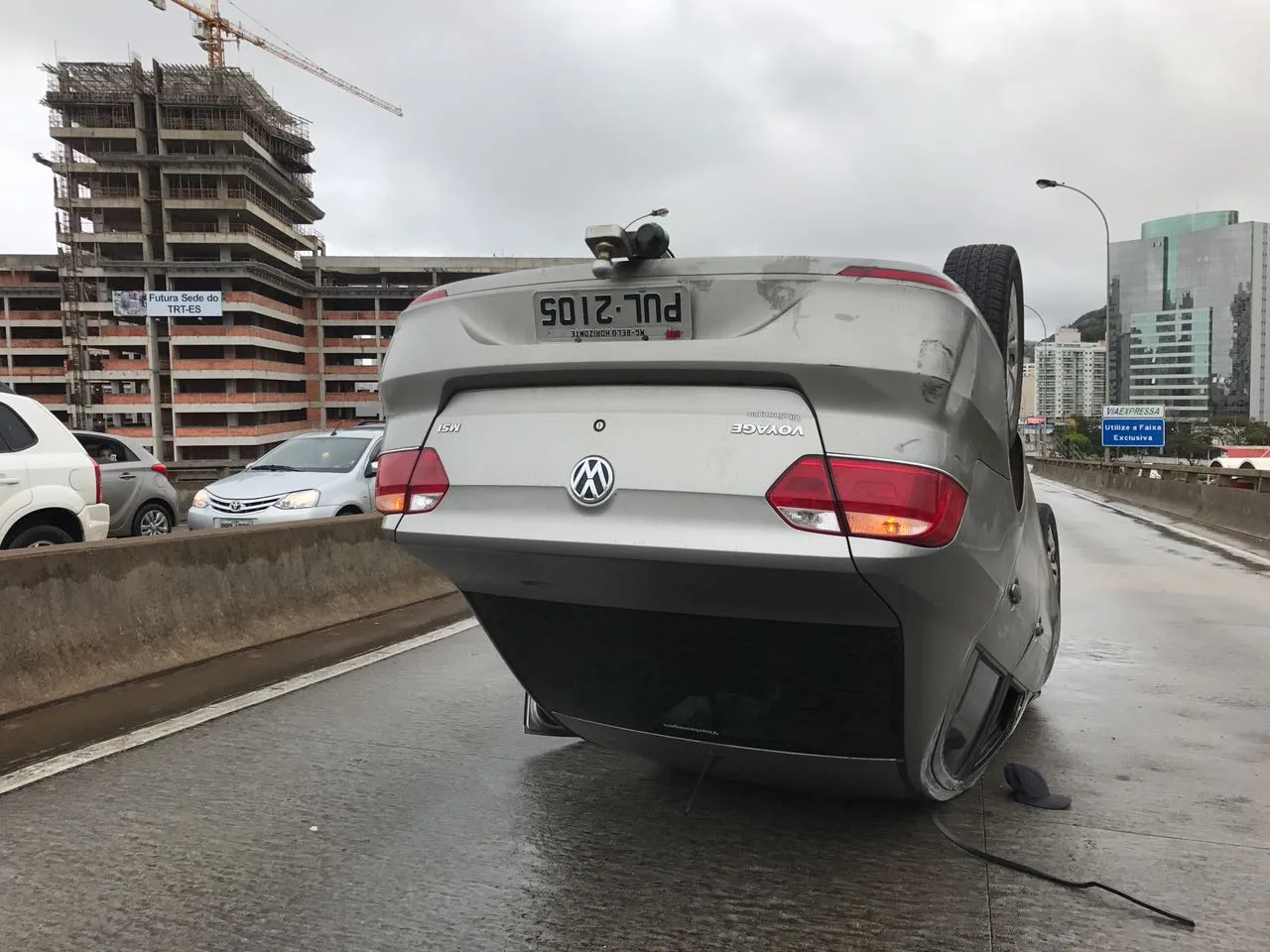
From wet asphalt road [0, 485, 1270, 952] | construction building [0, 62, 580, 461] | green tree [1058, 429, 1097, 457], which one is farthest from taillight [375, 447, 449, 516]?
construction building [0, 62, 580, 461]

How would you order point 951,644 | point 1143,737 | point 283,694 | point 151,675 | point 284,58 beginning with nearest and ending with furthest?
point 951,644 → point 1143,737 → point 283,694 → point 151,675 → point 284,58

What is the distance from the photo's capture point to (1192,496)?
20547 millimetres

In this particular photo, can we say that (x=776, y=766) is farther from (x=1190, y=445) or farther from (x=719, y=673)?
(x=1190, y=445)

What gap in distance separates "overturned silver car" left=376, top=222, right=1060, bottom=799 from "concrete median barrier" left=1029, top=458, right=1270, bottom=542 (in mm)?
15646

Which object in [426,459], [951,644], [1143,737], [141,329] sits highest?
[141,329]

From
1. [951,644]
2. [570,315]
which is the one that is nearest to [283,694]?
[570,315]

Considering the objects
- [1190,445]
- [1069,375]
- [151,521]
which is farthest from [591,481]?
[1069,375]

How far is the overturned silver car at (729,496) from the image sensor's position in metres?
2.32

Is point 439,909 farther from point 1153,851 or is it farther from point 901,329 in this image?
point 1153,851

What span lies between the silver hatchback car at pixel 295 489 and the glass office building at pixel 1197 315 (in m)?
68.4

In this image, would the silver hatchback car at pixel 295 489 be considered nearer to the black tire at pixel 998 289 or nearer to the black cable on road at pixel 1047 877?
the black tire at pixel 998 289

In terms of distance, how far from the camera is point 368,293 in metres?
119

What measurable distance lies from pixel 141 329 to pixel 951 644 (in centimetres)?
12040

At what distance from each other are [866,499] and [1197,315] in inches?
3848
